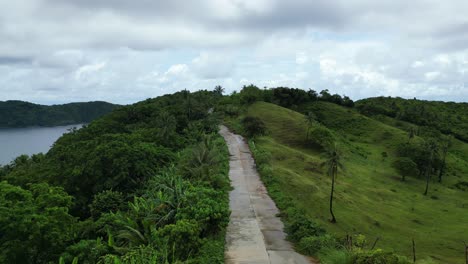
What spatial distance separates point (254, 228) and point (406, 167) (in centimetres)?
6492

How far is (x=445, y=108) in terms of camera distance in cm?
16612

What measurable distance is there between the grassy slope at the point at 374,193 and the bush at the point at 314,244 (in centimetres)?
1667

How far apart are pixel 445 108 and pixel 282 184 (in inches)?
5838

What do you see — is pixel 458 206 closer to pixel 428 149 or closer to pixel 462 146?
pixel 428 149

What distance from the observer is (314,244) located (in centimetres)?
2308

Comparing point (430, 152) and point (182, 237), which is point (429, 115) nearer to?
point (430, 152)

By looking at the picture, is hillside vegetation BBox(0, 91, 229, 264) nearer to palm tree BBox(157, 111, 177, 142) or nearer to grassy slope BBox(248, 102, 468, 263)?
palm tree BBox(157, 111, 177, 142)

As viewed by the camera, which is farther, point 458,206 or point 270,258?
point 458,206

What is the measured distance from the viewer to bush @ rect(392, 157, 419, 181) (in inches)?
3253

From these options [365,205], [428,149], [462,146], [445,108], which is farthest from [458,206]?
[445,108]

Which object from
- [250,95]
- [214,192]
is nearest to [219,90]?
[250,95]

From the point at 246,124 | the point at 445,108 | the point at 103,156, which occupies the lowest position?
the point at 103,156

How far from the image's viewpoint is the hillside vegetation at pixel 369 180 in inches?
1773

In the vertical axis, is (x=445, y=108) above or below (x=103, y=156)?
above
